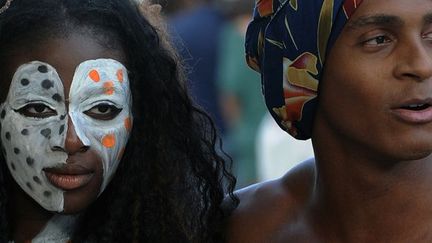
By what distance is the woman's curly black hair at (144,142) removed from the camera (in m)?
4.50

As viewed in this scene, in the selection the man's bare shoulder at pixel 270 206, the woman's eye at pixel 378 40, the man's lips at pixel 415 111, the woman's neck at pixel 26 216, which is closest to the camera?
the man's lips at pixel 415 111

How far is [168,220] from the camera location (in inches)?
183

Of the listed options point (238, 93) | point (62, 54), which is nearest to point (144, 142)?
point (62, 54)

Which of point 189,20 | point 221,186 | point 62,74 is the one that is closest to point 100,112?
point 62,74

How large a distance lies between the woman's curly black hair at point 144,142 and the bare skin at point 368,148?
8.4 inches

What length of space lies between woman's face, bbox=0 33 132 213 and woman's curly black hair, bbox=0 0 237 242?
0.06 meters

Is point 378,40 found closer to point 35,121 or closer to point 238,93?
point 35,121

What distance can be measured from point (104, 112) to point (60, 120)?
176mm

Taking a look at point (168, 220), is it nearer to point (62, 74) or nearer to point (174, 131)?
point (174, 131)

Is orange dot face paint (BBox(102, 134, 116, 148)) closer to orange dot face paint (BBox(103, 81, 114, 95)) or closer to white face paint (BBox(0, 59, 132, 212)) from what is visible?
white face paint (BBox(0, 59, 132, 212))

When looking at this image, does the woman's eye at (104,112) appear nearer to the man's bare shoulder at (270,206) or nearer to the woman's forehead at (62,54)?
the woman's forehead at (62,54)

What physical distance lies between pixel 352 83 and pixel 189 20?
355 cm

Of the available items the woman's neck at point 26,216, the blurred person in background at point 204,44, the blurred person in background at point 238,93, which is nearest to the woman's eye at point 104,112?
the woman's neck at point 26,216

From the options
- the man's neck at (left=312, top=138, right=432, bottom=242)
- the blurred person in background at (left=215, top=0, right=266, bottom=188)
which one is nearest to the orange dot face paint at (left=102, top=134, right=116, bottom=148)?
the man's neck at (left=312, top=138, right=432, bottom=242)
